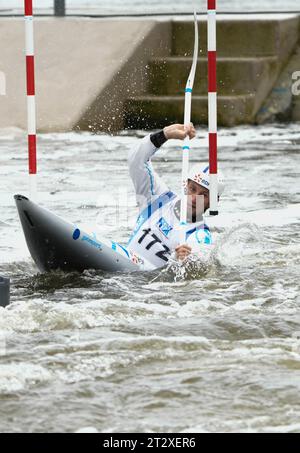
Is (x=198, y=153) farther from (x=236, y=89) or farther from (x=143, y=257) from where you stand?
(x=143, y=257)

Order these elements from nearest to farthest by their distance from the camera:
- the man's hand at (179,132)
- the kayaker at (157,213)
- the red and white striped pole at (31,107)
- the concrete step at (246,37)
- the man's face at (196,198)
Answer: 1. the man's hand at (179,132)
2. the kayaker at (157,213)
3. the man's face at (196,198)
4. the red and white striped pole at (31,107)
5. the concrete step at (246,37)

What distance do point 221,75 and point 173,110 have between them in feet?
2.47

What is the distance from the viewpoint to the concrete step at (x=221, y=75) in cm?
1374

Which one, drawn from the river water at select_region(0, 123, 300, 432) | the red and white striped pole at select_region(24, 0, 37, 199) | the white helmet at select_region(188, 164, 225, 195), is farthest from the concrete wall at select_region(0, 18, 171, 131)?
the white helmet at select_region(188, 164, 225, 195)

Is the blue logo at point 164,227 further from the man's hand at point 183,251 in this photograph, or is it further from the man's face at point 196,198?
the man's hand at point 183,251

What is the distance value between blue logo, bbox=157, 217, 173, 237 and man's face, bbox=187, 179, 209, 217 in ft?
0.50

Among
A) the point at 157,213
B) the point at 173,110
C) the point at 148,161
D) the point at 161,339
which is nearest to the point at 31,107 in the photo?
the point at 148,161

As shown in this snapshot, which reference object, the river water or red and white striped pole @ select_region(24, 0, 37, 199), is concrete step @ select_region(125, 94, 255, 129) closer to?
the river water

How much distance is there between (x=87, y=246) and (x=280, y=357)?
1810 mm

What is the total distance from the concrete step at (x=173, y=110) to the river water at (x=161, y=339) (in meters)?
4.87

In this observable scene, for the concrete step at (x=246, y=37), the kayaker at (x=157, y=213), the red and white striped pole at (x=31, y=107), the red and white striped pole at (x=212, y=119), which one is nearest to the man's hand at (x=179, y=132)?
the kayaker at (x=157, y=213)

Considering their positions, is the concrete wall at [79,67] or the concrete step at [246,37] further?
the concrete step at [246,37]

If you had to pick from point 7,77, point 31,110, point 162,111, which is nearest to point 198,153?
point 162,111

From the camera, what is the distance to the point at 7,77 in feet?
44.4
